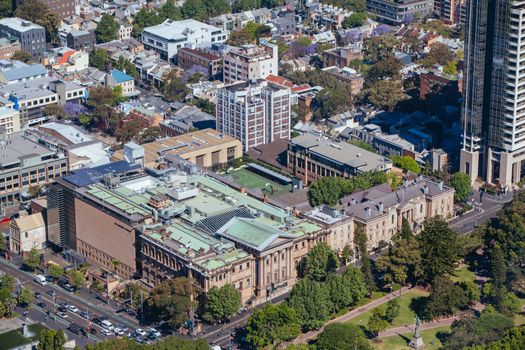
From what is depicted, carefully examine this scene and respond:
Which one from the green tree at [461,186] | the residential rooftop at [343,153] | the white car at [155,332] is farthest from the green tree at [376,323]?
the green tree at [461,186]

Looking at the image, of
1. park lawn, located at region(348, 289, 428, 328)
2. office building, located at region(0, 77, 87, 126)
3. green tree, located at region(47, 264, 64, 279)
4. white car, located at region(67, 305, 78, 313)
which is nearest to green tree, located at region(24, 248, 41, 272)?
green tree, located at region(47, 264, 64, 279)

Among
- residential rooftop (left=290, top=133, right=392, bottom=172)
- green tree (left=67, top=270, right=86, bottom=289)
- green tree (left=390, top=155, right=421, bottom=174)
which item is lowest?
A: green tree (left=67, top=270, right=86, bottom=289)

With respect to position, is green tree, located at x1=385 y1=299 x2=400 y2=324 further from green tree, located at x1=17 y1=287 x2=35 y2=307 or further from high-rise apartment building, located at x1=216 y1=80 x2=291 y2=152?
high-rise apartment building, located at x1=216 y1=80 x2=291 y2=152

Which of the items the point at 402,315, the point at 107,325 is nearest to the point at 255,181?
the point at 402,315

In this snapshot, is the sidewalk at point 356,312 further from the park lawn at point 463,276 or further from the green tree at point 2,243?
the green tree at point 2,243

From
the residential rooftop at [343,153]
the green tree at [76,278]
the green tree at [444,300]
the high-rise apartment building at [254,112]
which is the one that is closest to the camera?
the green tree at [444,300]

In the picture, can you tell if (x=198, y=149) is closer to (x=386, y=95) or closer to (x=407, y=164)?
(x=407, y=164)
